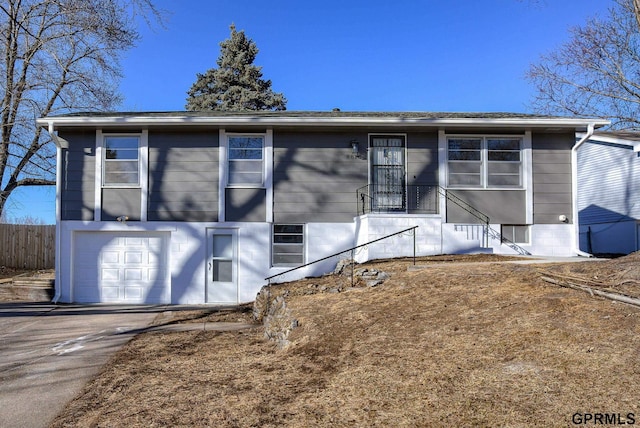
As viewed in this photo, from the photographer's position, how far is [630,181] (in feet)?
52.1

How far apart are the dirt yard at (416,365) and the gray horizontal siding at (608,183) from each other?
37.8 feet

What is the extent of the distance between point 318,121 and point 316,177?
1476 millimetres

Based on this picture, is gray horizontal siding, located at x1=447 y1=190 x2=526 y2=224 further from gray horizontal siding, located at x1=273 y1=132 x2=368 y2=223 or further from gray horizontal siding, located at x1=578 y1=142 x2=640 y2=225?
gray horizontal siding, located at x1=578 y1=142 x2=640 y2=225

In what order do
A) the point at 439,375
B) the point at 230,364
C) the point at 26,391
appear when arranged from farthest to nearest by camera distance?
the point at 230,364 < the point at 26,391 < the point at 439,375

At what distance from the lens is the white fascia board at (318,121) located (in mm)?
11102

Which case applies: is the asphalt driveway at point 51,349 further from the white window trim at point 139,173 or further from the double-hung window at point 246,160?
the double-hung window at point 246,160

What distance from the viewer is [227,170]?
11.6 metres

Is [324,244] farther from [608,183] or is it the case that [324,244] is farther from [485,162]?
[608,183]

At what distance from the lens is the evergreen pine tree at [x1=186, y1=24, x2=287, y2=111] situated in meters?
31.8

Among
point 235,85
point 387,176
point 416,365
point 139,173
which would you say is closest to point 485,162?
point 387,176

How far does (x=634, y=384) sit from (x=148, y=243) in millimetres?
10930

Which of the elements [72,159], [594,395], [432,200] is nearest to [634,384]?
[594,395]

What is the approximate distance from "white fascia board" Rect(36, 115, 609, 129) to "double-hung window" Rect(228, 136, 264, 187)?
572 millimetres

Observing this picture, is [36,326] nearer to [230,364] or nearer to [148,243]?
[148,243]
